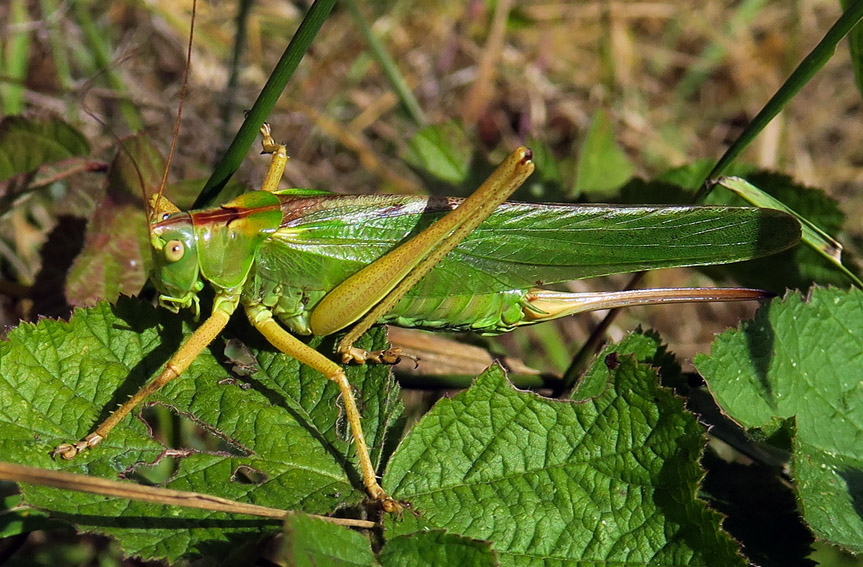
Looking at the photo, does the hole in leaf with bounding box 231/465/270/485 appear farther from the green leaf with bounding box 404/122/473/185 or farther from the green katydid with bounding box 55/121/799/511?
the green leaf with bounding box 404/122/473/185

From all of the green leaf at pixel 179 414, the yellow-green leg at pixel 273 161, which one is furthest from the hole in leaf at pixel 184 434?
the yellow-green leg at pixel 273 161

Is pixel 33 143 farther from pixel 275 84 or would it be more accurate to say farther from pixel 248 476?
pixel 248 476

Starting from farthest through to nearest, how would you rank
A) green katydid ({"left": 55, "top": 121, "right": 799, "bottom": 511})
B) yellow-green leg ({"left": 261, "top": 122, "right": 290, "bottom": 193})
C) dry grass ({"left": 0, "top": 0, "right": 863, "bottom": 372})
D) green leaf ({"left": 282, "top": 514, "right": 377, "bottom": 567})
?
dry grass ({"left": 0, "top": 0, "right": 863, "bottom": 372}) → yellow-green leg ({"left": 261, "top": 122, "right": 290, "bottom": 193}) → green katydid ({"left": 55, "top": 121, "right": 799, "bottom": 511}) → green leaf ({"left": 282, "top": 514, "right": 377, "bottom": 567})

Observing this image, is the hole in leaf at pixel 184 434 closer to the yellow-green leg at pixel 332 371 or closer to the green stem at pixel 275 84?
the yellow-green leg at pixel 332 371

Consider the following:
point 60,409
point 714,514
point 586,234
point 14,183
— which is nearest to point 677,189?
point 586,234

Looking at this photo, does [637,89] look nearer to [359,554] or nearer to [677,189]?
[677,189]

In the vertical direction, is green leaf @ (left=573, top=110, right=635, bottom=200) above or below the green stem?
above


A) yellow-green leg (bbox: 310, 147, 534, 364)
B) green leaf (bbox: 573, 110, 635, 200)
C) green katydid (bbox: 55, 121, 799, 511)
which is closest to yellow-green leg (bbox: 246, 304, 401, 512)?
green katydid (bbox: 55, 121, 799, 511)

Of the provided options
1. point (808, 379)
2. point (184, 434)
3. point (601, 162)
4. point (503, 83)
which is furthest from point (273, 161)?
point (503, 83)
